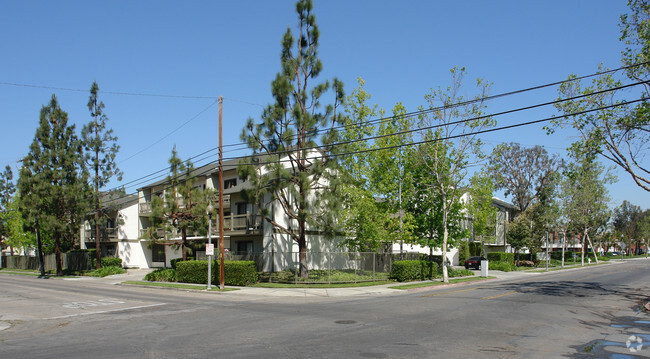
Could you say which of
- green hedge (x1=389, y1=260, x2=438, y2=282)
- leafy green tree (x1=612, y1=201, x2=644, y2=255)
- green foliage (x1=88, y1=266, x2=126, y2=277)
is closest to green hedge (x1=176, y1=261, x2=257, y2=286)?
green hedge (x1=389, y1=260, x2=438, y2=282)

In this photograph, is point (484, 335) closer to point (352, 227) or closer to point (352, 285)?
point (352, 285)

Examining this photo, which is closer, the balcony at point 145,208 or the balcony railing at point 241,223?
the balcony railing at point 241,223

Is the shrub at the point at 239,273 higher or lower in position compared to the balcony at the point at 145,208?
lower

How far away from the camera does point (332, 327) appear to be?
1289cm

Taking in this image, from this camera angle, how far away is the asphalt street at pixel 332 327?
10016 millimetres

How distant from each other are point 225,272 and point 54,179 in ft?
80.2

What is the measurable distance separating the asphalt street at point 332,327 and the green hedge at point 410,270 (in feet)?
29.2

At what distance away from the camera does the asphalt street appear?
32.9ft

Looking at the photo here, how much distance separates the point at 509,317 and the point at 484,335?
12.1 feet

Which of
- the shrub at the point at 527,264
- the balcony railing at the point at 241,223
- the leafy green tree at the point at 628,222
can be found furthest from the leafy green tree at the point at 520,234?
the leafy green tree at the point at 628,222

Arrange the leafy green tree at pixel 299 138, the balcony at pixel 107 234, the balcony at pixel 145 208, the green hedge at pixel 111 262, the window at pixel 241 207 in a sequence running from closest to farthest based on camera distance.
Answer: the leafy green tree at pixel 299 138 → the window at pixel 241 207 → the green hedge at pixel 111 262 → the balcony at pixel 107 234 → the balcony at pixel 145 208

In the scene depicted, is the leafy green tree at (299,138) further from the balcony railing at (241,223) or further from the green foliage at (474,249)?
the green foliage at (474,249)

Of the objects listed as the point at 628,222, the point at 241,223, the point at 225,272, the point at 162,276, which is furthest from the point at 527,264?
the point at 628,222

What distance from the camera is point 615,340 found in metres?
11.7
